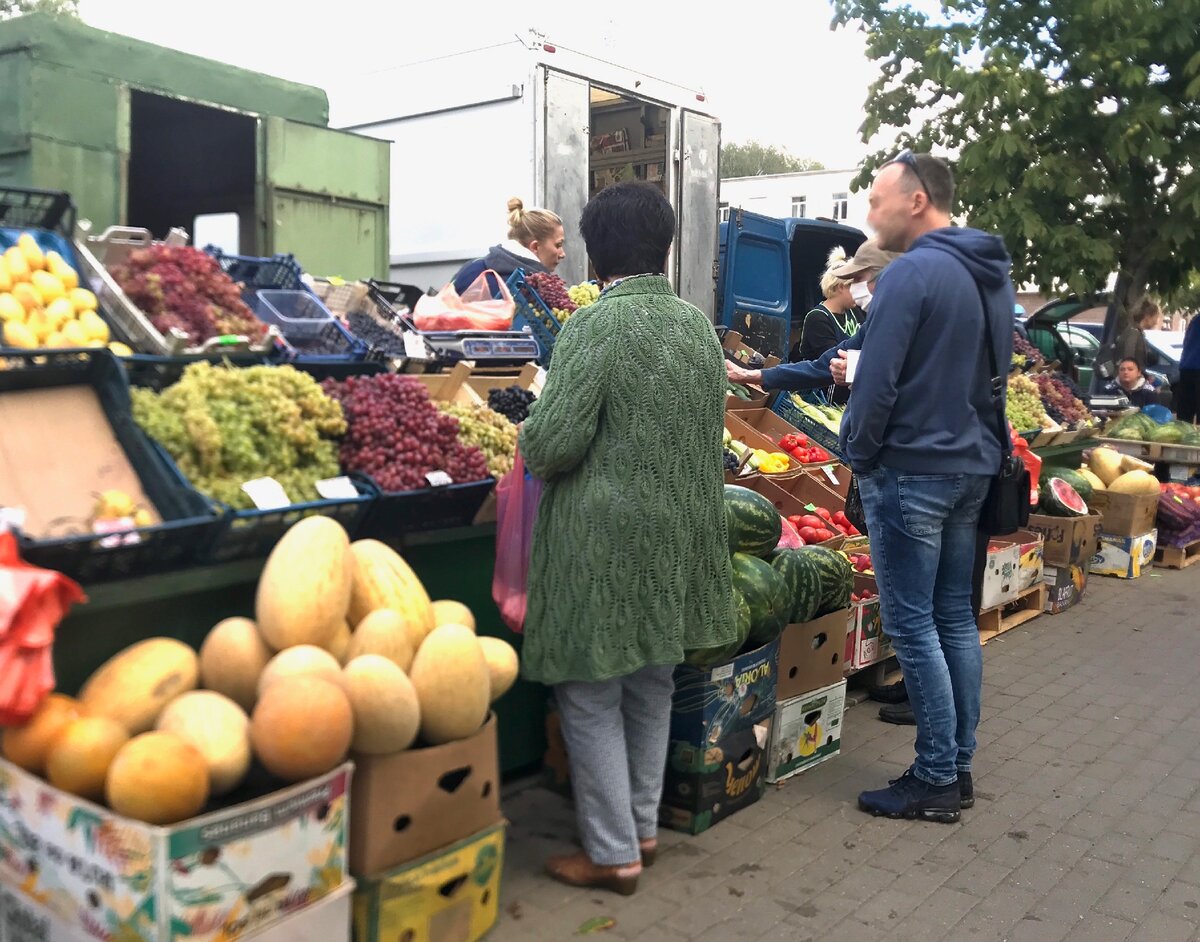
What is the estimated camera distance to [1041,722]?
Answer: 5.22 m

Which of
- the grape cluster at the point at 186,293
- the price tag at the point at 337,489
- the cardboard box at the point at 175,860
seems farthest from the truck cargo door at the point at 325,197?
the cardboard box at the point at 175,860

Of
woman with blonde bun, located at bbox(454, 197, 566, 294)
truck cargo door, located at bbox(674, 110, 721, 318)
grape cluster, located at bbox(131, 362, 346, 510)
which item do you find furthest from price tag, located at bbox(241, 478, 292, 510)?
truck cargo door, located at bbox(674, 110, 721, 318)

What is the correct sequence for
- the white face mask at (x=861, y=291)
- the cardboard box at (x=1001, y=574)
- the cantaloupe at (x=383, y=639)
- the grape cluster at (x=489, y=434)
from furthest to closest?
the cardboard box at (x=1001, y=574), the white face mask at (x=861, y=291), the grape cluster at (x=489, y=434), the cantaloupe at (x=383, y=639)

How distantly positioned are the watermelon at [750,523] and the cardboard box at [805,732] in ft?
2.08

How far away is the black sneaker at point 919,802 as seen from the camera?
13.3ft

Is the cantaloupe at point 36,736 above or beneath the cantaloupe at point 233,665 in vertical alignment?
beneath

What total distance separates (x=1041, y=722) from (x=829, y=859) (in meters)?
2.02

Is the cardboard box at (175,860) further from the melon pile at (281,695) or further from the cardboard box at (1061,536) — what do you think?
the cardboard box at (1061,536)

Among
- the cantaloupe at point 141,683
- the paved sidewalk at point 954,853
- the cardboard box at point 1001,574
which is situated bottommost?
the paved sidewalk at point 954,853

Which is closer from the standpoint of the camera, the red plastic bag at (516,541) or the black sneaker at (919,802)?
the red plastic bag at (516,541)

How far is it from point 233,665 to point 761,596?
6.51ft

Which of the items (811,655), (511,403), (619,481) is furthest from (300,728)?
(811,655)

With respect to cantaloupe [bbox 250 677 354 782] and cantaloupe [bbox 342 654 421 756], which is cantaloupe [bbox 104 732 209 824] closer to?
cantaloupe [bbox 250 677 354 782]

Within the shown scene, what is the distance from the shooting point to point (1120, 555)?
8609 millimetres
